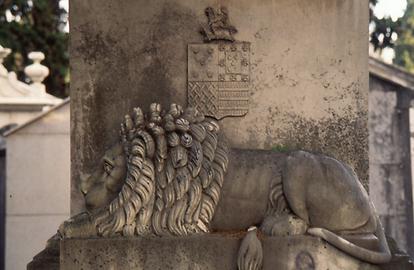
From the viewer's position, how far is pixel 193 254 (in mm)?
6711

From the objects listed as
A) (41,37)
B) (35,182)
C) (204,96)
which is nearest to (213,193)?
(204,96)

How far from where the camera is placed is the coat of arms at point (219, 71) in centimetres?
735

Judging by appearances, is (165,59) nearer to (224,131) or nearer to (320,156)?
(224,131)

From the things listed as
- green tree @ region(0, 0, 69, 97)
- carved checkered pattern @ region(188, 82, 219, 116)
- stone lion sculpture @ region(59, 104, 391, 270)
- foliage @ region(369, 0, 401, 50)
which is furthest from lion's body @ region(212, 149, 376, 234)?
green tree @ region(0, 0, 69, 97)

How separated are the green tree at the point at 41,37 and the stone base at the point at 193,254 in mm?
11433

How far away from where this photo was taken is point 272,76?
7.48 m

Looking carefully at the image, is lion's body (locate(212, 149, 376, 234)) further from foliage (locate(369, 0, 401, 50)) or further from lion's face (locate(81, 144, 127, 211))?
foliage (locate(369, 0, 401, 50))

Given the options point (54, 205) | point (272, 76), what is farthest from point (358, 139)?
point (54, 205)

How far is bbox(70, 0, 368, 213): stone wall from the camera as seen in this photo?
7.45 metres

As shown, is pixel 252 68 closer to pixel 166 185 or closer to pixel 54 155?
pixel 166 185

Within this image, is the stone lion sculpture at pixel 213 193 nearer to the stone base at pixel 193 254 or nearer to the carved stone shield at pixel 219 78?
the stone base at pixel 193 254

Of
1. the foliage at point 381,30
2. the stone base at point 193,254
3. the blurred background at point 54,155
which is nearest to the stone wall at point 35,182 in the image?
the blurred background at point 54,155

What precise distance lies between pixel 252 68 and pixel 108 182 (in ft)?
4.18

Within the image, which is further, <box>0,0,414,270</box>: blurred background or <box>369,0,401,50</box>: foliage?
<box>369,0,401,50</box>: foliage
